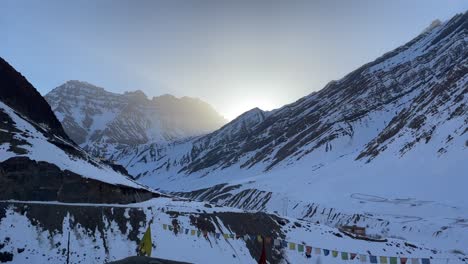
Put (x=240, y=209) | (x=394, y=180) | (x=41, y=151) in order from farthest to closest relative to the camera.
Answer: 1. (x=394, y=180)
2. (x=240, y=209)
3. (x=41, y=151)

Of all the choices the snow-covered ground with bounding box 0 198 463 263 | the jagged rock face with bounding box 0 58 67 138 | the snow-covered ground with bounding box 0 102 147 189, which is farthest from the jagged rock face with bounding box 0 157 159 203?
the jagged rock face with bounding box 0 58 67 138

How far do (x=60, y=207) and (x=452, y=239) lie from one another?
5768 cm

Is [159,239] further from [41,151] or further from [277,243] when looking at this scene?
[41,151]

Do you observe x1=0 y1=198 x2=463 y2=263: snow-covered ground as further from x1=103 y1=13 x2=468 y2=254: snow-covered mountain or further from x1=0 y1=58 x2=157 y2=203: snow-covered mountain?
x1=103 y1=13 x2=468 y2=254: snow-covered mountain

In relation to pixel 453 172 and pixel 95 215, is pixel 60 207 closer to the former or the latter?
pixel 95 215

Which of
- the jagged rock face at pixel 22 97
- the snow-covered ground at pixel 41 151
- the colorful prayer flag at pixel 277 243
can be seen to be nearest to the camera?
the colorful prayer flag at pixel 277 243

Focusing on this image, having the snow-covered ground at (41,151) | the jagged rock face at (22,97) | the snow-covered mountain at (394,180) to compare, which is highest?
the jagged rock face at (22,97)

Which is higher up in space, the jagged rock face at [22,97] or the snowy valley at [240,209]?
the jagged rock face at [22,97]

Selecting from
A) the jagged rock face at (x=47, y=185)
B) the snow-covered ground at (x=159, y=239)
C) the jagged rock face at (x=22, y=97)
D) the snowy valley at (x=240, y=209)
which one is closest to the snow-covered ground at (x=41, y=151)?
the snowy valley at (x=240, y=209)

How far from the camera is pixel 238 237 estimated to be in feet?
215

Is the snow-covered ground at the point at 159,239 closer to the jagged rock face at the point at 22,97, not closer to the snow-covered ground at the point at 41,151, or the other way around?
the snow-covered ground at the point at 41,151

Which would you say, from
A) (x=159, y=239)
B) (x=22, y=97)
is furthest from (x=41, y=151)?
(x=22, y=97)

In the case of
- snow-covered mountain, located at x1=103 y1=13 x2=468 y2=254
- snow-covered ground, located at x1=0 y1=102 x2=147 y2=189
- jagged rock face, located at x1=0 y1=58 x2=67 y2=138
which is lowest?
snow-covered mountain, located at x1=103 y1=13 x2=468 y2=254

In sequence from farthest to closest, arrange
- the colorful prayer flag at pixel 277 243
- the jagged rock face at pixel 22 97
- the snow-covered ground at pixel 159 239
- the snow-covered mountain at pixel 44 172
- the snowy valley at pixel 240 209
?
the jagged rock face at pixel 22 97, the colorful prayer flag at pixel 277 243, the snow-covered mountain at pixel 44 172, the snowy valley at pixel 240 209, the snow-covered ground at pixel 159 239
